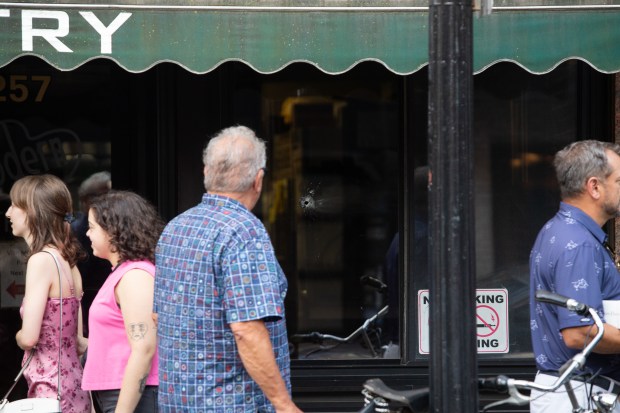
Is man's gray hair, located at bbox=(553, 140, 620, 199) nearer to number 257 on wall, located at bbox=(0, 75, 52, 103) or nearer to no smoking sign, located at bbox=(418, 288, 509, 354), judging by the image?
no smoking sign, located at bbox=(418, 288, 509, 354)

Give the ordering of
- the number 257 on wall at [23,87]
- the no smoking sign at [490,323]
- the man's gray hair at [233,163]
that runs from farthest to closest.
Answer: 1. the number 257 on wall at [23,87]
2. the no smoking sign at [490,323]
3. the man's gray hair at [233,163]

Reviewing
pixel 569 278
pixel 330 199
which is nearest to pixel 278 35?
pixel 330 199

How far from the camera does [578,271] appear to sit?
165 inches

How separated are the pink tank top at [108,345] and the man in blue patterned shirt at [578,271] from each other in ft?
5.62

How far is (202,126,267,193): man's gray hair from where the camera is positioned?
3.81m

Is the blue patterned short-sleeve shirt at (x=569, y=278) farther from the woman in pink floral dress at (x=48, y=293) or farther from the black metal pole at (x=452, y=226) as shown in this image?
Answer: the woman in pink floral dress at (x=48, y=293)

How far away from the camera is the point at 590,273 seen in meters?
4.20

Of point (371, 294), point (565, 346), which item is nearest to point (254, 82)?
point (371, 294)

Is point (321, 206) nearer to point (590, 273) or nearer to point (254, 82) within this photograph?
point (254, 82)

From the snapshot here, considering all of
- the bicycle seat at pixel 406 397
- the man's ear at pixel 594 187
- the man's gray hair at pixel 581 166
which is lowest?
the bicycle seat at pixel 406 397

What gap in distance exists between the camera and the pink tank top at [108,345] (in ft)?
14.7

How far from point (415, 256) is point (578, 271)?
101 inches

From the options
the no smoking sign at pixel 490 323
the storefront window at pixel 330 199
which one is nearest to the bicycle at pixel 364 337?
the storefront window at pixel 330 199

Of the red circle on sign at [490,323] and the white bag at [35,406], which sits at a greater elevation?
the red circle on sign at [490,323]
